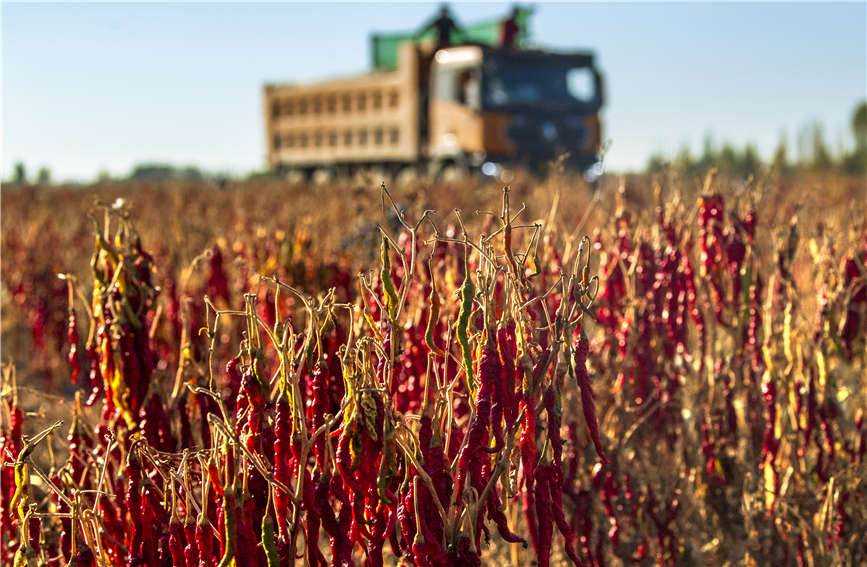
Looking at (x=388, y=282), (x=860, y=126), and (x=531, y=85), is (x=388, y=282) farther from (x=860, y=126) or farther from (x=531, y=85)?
(x=860, y=126)

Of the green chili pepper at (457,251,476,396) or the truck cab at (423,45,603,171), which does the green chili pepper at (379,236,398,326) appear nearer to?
the green chili pepper at (457,251,476,396)

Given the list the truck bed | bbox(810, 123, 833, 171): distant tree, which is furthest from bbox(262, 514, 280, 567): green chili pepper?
bbox(810, 123, 833, 171): distant tree

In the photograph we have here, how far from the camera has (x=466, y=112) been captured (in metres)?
16.4

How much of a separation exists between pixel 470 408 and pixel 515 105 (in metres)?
14.6

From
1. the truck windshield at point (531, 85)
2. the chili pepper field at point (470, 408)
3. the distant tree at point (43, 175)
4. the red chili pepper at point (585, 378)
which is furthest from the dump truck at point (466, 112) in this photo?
the red chili pepper at point (585, 378)

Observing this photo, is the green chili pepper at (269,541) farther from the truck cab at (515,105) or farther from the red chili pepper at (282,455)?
the truck cab at (515,105)

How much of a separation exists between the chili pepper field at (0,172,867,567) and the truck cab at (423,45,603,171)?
37.3 feet

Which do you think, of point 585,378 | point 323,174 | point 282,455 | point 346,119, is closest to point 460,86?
point 346,119

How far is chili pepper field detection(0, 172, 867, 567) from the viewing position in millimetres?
1690

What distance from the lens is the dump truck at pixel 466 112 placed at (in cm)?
1597

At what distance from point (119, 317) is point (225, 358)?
2.78 m

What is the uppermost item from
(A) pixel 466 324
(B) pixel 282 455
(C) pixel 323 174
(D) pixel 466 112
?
(D) pixel 466 112

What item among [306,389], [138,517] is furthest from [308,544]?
[306,389]

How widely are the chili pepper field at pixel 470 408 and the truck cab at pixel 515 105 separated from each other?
11367 mm
